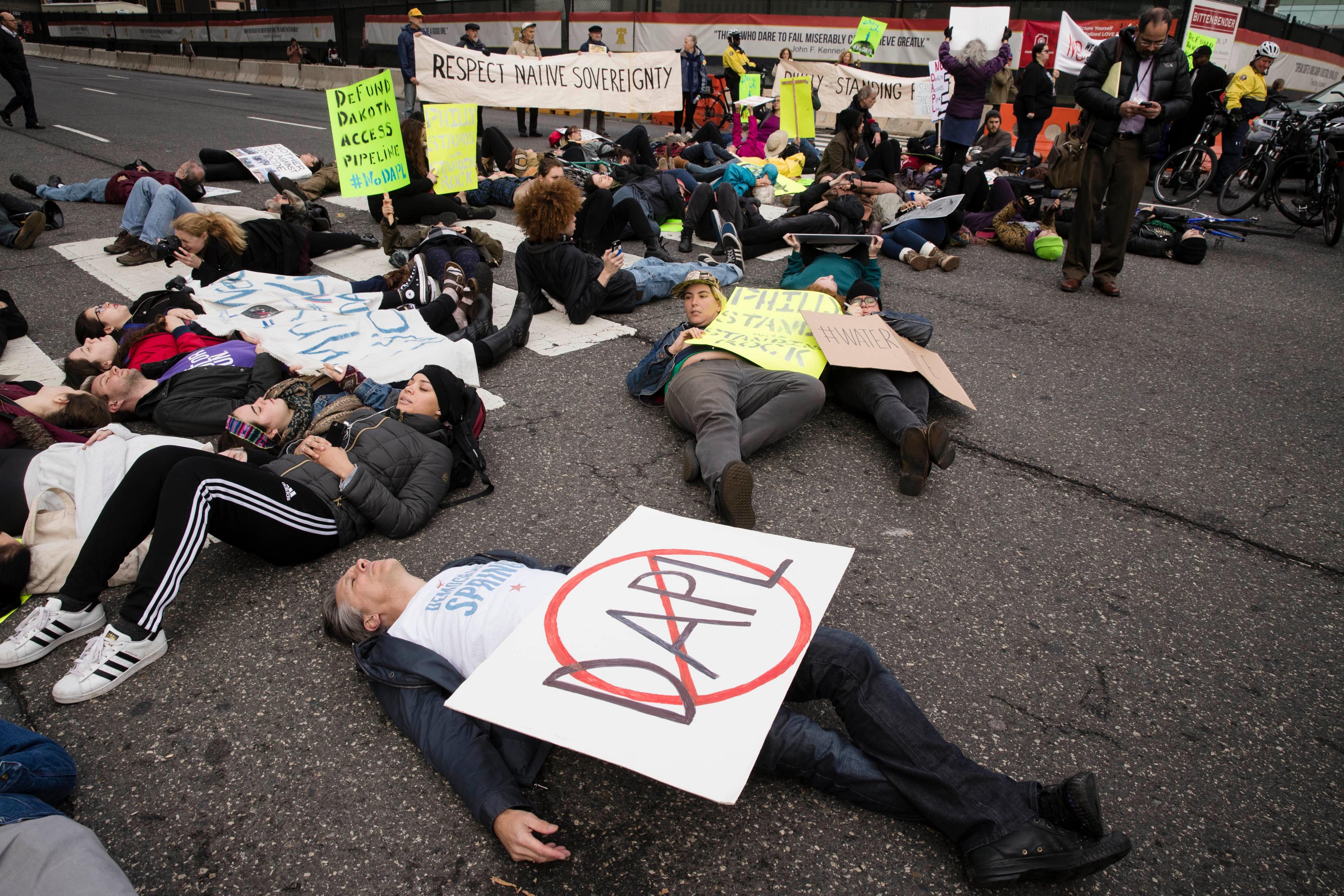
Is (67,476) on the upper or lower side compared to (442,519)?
upper

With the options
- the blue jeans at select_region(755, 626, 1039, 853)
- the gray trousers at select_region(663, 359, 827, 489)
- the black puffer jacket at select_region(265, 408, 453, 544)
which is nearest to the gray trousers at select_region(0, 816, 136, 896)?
the black puffer jacket at select_region(265, 408, 453, 544)

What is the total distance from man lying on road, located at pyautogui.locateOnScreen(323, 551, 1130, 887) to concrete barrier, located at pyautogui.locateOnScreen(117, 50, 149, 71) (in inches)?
1348

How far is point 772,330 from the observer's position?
410cm

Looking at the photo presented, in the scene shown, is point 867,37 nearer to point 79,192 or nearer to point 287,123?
point 287,123

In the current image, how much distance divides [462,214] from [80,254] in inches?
135

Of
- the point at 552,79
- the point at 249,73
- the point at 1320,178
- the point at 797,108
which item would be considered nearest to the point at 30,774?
the point at 552,79

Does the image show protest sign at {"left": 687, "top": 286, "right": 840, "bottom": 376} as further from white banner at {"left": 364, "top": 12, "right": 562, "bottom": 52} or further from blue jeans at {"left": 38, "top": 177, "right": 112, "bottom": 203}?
white banner at {"left": 364, "top": 12, "right": 562, "bottom": 52}

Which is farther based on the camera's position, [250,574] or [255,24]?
[255,24]

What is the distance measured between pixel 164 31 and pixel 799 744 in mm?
46122

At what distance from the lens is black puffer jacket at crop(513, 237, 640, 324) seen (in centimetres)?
533

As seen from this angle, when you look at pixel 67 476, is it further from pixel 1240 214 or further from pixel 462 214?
pixel 1240 214

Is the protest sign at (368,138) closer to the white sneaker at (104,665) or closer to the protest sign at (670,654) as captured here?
the white sneaker at (104,665)

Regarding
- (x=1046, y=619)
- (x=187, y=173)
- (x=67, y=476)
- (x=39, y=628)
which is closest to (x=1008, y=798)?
(x=1046, y=619)

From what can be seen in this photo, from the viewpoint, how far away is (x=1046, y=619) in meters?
2.63
